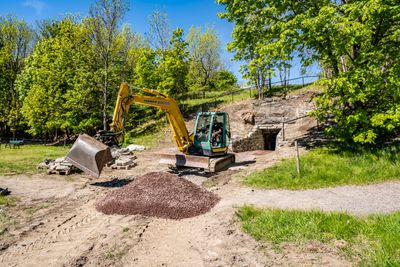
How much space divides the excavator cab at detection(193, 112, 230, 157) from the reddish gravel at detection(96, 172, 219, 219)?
3711mm

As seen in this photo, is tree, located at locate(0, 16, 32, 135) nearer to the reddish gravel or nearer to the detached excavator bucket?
the detached excavator bucket

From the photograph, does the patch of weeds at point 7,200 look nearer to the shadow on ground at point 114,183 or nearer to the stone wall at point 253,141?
the shadow on ground at point 114,183

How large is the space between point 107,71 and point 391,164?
2294 cm

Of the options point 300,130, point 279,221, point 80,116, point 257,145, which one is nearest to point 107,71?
point 80,116

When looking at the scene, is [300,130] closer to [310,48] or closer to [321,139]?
[321,139]

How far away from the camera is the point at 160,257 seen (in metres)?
5.69

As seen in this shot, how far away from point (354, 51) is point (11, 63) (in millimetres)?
37595

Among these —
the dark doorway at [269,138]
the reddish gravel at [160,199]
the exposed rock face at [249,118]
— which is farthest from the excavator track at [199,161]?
the exposed rock face at [249,118]

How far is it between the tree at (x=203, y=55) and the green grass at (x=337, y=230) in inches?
1411

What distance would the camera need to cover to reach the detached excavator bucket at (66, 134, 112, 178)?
10344 mm

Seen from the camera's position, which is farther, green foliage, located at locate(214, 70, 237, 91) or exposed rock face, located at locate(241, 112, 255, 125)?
green foliage, located at locate(214, 70, 237, 91)

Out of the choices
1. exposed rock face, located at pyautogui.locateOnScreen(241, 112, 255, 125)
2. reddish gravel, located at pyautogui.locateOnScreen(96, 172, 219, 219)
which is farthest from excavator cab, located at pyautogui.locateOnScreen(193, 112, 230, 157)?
exposed rock face, located at pyautogui.locateOnScreen(241, 112, 255, 125)

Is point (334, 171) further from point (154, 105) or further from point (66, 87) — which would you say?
point (66, 87)

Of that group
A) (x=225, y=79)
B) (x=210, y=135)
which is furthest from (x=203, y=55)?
(x=210, y=135)
